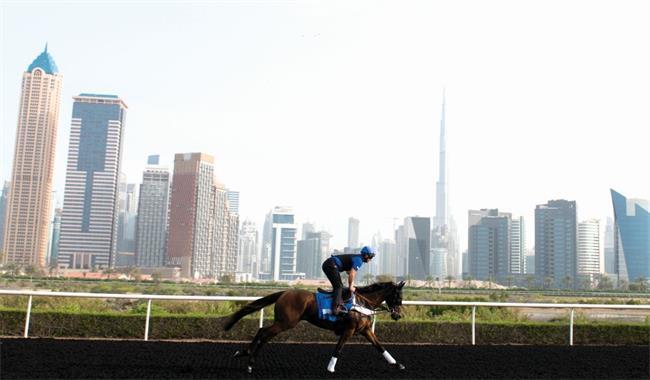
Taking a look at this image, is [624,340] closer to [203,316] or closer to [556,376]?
[556,376]

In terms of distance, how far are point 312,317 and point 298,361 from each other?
3.63 feet

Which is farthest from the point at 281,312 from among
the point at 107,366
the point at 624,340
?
the point at 624,340

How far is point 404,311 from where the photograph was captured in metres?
13.7

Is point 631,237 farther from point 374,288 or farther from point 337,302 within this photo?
point 337,302

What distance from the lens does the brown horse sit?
24.5ft

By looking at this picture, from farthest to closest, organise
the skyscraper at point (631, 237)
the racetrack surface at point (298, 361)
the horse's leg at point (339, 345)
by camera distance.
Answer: the skyscraper at point (631, 237)
the horse's leg at point (339, 345)
the racetrack surface at point (298, 361)

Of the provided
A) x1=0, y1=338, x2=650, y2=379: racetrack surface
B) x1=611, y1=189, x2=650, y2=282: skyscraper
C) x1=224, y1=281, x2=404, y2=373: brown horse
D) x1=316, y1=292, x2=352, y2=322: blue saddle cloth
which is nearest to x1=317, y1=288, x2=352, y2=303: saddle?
x1=316, y1=292, x2=352, y2=322: blue saddle cloth

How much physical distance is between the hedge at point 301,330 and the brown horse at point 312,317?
10.5 ft

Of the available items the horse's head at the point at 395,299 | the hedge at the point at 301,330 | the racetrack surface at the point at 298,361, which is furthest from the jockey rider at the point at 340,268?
the hedge at the point at 301,330

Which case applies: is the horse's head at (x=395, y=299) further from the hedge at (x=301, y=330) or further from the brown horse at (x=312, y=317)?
Answer: the hedge at (x=301, y=330)

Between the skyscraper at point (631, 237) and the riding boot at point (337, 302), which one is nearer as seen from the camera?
the riding boot at point (337, 302)

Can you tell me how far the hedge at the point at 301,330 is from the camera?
1092 centimetres

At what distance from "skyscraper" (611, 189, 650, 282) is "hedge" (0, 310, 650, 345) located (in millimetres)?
182149

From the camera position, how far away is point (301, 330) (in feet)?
37.1
